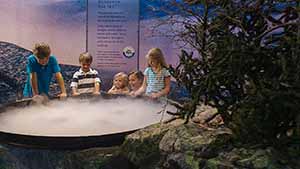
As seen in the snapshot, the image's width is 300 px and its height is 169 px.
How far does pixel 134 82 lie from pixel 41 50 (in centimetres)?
83

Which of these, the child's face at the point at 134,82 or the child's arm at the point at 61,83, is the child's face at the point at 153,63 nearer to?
the child's face at the point at 134,82

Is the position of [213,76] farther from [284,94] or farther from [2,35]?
[2,35]

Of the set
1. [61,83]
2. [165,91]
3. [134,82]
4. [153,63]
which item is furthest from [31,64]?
[165,91]

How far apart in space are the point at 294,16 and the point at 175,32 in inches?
23.5

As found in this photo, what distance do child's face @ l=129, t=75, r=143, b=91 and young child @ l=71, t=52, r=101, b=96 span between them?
A: 0.80 feet

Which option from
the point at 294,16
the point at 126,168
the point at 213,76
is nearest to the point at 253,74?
the point at 213,76

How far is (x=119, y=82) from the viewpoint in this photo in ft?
9.38

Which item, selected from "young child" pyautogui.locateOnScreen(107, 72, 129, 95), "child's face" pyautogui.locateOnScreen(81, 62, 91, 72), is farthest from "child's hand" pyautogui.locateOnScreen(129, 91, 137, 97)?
"child's face" pyautogui.locateOnScreen(81, 62, 91, 72)

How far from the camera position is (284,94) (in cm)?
121

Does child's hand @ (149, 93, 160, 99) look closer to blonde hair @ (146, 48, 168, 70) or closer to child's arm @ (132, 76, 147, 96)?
child's arm @ (132, 76, 147, 96)

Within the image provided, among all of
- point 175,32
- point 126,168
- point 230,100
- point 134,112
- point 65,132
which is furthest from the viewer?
point 134,112

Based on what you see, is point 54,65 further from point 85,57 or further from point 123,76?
point 123,76

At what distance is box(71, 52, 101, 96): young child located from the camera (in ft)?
9.20

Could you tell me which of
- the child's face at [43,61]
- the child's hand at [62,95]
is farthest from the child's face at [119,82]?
the child's face at [43,61]
